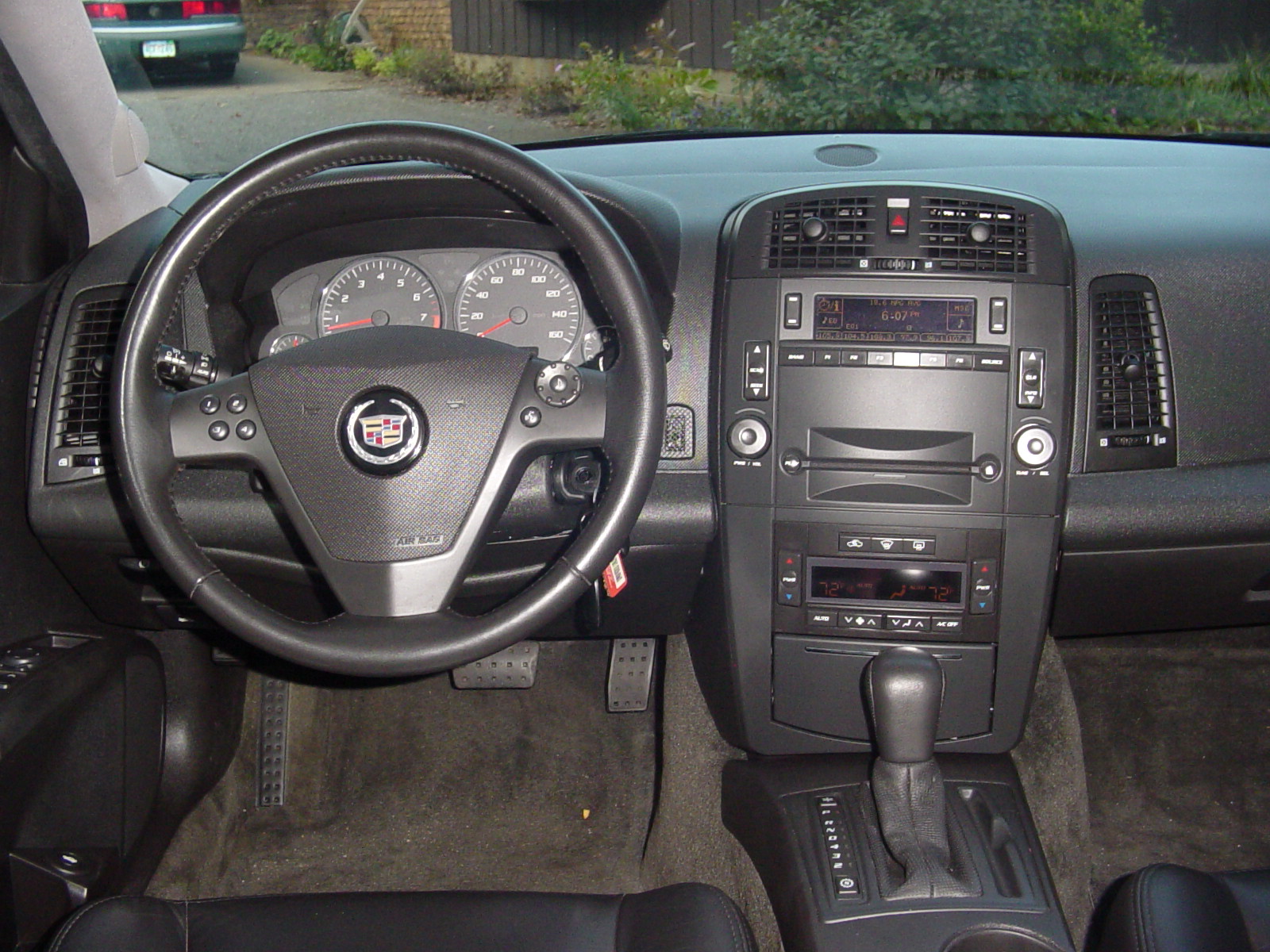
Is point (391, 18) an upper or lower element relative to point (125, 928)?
Result: upper

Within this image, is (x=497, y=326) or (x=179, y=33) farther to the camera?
(x=179, y=33)

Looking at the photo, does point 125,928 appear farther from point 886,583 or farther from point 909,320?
point 909,320

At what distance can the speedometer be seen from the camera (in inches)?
77.7

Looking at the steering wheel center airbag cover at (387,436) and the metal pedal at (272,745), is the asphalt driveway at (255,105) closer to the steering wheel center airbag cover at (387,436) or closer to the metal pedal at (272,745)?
the steering wheel center airbag cover at (387,436)

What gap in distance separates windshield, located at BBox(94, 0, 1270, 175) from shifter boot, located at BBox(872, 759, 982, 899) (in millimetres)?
1237

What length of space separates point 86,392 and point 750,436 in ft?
3.77

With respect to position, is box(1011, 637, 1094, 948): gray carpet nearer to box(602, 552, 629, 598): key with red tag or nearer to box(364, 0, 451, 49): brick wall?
box(602, 552, 629, 598): key with red tag

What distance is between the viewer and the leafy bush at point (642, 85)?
224 centimetres

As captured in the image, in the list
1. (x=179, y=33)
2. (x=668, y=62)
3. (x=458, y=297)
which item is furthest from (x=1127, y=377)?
(x=179, y=33)

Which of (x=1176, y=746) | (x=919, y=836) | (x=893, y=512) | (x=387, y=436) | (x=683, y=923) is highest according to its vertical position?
(x=387, y=436)

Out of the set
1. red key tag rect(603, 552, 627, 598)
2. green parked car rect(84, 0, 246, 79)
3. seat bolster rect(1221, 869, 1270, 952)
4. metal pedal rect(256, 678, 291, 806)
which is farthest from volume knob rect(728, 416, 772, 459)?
metal pedal rect(256, 678, 291, 806)

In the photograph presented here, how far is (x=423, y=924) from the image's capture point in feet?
5.13

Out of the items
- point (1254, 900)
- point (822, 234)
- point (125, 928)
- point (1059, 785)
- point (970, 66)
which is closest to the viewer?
point (125, 928)

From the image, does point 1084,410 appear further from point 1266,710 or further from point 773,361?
point 1266,710
